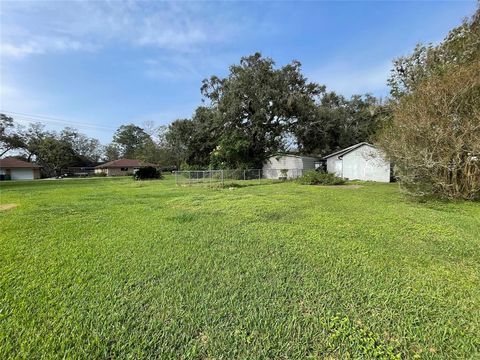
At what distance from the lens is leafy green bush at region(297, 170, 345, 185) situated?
16.9 metres

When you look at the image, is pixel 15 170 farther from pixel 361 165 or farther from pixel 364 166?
pixel 364 166

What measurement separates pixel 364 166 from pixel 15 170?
161 ft

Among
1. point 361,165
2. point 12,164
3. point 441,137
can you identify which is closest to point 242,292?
point 441,137

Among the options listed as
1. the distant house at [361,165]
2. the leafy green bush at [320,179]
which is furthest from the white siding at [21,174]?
the distant house at [361,165]

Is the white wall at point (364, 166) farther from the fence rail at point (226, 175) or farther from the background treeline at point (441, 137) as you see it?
the background treeline at point (441, 137)

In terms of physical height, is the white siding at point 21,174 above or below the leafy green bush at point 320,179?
above

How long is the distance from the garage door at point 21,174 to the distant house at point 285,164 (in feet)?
127

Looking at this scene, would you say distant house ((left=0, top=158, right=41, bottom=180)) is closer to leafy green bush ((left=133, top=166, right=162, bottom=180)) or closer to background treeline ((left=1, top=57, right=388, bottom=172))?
background treeline ((left=1, top=57, right=388, bottom=172))

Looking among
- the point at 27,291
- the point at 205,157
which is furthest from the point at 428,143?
the point at 205,157

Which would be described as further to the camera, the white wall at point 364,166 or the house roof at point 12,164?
the house roof at point 12,164

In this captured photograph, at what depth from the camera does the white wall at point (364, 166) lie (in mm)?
18092

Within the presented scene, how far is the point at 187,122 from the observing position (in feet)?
101

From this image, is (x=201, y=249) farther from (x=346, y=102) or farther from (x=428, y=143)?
(x=346, y=102)

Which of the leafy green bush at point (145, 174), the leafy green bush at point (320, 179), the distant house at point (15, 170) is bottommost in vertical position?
the leafy green bush at point (320, 179)
